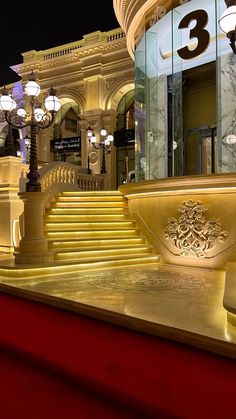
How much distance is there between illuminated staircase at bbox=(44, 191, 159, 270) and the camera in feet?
19.9

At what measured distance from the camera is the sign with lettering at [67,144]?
19.5 metres

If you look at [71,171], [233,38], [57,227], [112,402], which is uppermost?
[233,38]

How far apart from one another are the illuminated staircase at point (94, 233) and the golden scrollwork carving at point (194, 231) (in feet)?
2.20

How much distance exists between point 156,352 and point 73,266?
299 cm

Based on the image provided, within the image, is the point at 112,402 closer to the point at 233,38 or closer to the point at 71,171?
the point at 233,38

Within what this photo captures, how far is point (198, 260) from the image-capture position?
20.2ft

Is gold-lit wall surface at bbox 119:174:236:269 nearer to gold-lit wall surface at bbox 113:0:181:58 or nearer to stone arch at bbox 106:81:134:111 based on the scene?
gold-lit wall surface at bbox 113:0:181:58

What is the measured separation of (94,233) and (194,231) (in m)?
2.12

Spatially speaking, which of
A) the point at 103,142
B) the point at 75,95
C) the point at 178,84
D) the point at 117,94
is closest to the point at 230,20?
the point at 178,84

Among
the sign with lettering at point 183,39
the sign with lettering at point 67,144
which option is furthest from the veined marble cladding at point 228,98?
the sign with lettering at point 67,144

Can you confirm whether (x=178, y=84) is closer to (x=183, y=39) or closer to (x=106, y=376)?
(x=183, y=39)

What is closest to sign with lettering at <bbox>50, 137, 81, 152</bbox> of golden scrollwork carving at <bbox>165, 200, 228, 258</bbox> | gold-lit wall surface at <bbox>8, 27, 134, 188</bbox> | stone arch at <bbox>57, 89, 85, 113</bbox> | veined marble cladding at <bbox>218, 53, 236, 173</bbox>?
gold-lit wall surface at <bbox>8, 27, 134, 188</bbox>

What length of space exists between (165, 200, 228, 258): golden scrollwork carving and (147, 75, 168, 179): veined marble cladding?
322 centimetres


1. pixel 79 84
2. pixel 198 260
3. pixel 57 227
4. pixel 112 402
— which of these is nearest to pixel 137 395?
pixel 112 402
